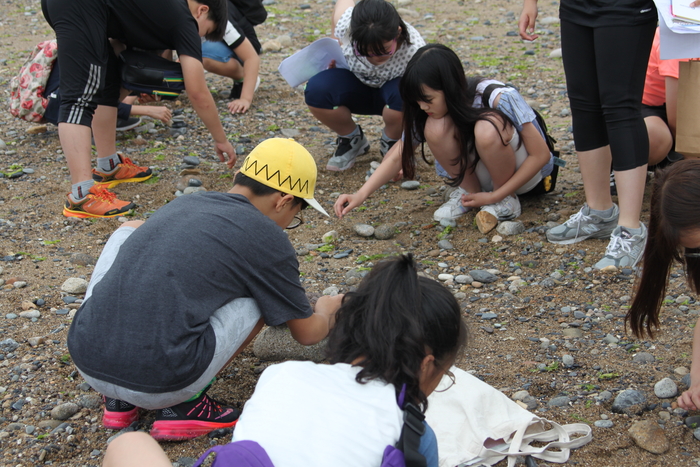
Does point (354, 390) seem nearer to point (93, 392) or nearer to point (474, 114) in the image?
point (93, 392)

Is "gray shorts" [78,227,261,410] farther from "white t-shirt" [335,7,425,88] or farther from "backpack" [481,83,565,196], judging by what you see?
"white t-shirt" [335,7,425,88]

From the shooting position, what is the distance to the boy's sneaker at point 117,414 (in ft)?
7.34

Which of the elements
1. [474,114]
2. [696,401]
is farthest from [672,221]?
[474,114]

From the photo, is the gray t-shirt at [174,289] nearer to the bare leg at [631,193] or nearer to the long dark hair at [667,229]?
the long dark hair at [667,229]

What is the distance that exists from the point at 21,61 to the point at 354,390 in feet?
22.6

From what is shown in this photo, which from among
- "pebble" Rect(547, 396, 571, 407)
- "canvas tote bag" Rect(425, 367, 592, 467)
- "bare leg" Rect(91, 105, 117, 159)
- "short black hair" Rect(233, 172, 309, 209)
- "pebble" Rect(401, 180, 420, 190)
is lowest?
"pebble" Rect(401, 180, 420, 190)

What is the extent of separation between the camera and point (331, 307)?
249 cm

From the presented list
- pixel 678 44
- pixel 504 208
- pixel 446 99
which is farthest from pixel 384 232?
pixel 678 44

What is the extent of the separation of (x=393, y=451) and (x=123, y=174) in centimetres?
355

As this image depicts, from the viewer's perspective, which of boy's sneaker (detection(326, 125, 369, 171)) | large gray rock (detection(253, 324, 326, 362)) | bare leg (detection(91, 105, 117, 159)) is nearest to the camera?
large gray rock (detection(253, 324, 326, 362))

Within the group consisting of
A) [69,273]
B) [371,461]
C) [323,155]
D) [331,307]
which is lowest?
[323,155]

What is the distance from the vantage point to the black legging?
2977 millimetres

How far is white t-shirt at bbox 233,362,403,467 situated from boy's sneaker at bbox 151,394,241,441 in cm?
74

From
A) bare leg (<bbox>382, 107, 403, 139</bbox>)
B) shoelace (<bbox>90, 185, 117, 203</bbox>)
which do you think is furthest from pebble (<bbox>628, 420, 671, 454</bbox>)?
shoelace (<bbox>90, 185, 117, 203</bbox>)
